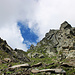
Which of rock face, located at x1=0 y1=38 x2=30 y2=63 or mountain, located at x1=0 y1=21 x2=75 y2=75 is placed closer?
mountain, located at x1=0 y1=21 x2=75 y2=75

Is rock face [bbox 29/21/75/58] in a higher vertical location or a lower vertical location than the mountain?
higher

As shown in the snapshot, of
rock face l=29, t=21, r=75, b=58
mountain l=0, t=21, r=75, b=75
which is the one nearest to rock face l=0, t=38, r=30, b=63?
mountain l=0, t=21, r=75, b=75

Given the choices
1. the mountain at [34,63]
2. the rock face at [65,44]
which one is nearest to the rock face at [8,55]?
the mountain at [34,63]

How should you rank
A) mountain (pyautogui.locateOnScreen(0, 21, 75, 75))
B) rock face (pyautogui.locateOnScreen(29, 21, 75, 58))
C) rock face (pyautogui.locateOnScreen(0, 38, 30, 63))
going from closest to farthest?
mountain (pyautogui.locateOnScreen(0, 21, 75, 75)) → rock face (pyautogui.locateOnScreen(0, 38, 30, 63)) → rock face (pyautogui.locateOnScreen(29, 21, 75, 58))

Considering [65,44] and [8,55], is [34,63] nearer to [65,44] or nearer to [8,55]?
[8,55]

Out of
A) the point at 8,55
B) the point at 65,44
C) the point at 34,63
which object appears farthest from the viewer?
the point at 65,44

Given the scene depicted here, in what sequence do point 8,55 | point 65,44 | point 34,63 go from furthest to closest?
point 65,44, point 8,55, point 34,63

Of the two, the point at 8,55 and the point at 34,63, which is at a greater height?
the point at 8,55

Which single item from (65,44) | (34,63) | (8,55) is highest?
(65,44)

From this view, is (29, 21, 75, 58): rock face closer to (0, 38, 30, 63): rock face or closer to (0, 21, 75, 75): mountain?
(0, 21, 75, 75): mountain

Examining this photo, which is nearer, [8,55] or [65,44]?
[8,55]

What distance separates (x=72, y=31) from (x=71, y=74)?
9678 cm

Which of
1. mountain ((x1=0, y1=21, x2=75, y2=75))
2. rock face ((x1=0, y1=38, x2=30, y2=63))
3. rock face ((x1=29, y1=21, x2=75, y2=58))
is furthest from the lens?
rock face ((x1=29, y1=21, x2=75, y2=58))

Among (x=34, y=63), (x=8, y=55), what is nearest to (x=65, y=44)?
(x=34, y=63)
